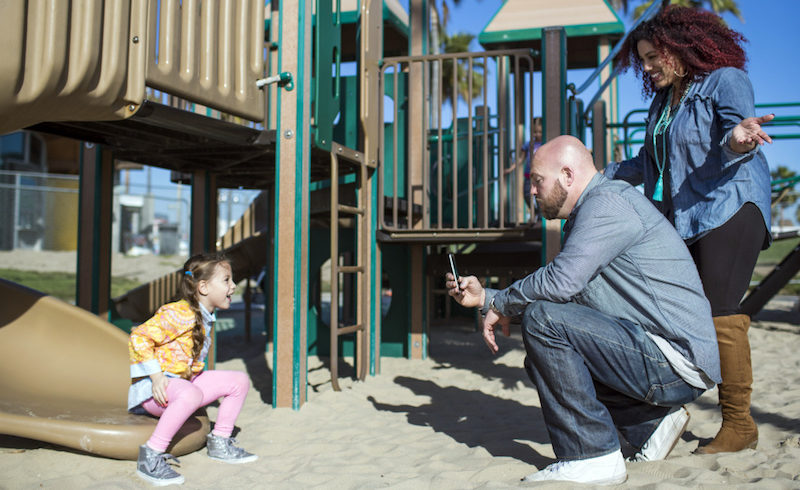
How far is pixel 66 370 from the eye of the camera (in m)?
3.47

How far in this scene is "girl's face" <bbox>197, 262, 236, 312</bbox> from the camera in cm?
300

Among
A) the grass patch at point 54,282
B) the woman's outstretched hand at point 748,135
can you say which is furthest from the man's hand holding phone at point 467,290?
the grass patch at point 54,282

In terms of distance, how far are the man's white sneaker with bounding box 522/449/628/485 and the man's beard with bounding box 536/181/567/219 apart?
867mm

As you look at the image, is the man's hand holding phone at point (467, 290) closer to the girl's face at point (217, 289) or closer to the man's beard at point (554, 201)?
the man's beard at point (554, 201)

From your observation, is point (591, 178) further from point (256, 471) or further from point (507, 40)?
point (507, 40)

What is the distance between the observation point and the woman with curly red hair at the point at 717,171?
2514 mm

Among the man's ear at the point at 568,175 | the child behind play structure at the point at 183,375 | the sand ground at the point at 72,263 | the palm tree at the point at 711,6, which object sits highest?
the palm tree at the point at 711,6

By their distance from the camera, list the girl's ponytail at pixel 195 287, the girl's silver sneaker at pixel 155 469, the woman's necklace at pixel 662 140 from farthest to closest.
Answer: the girl's ponytail at pixel 195 287, the woman's necklace at pixel 662 140, the girl's silver sneaker at pixel 155 469

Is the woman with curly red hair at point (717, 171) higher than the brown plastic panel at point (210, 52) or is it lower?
lower

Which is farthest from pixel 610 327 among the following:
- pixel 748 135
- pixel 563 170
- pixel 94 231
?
pixel 94 231

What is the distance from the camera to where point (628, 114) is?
723 centimetres

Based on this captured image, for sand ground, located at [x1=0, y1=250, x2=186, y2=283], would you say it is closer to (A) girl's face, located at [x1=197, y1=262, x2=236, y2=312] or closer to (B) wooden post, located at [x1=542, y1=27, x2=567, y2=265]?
(B) wooden post, located at [x1=542, y1=27, x2=567, y2=265]

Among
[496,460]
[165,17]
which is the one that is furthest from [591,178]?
[165,17]

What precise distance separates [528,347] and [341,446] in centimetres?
121
